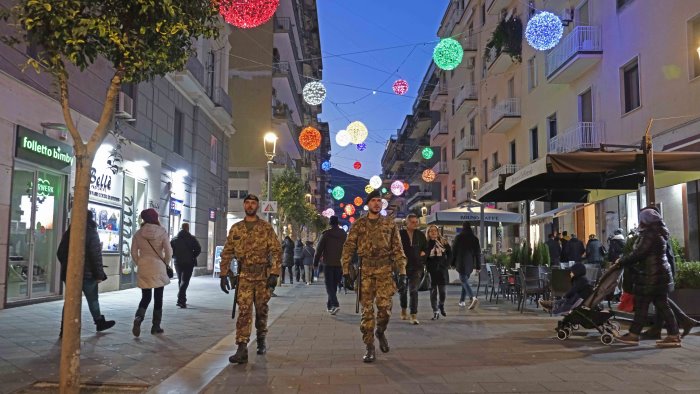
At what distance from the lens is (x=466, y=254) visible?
11719 mm

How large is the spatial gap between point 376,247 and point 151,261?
3.28 meters

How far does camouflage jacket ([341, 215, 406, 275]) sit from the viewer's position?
6875mm

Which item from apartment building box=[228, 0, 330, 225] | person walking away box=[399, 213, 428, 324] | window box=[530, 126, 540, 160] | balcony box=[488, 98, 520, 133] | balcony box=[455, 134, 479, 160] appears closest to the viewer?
person walking away box=[399, 213, 428, 324]

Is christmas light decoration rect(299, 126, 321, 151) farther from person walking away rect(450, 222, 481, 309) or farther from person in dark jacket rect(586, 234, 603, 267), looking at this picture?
person walking away rect(450, 222, 481, 309)

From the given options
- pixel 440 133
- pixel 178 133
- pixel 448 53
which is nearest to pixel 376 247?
pixel 448 53

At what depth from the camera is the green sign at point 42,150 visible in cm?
1091

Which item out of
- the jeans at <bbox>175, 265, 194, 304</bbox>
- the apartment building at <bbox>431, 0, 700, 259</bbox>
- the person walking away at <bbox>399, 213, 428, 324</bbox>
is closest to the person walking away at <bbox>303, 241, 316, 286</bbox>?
the apartment building at <bbox>431, 0, 700, 259</bbox>

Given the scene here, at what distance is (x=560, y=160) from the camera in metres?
8.65

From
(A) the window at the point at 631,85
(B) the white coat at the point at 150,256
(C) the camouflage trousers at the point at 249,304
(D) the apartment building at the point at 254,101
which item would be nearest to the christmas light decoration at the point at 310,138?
(A) the window at the point at 631,85

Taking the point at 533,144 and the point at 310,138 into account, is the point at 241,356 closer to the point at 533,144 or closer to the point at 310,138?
the point at 310,138

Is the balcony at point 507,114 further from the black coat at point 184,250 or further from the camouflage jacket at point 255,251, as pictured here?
the camouflage jacket at point 255,251

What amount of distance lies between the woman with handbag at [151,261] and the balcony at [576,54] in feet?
51.9

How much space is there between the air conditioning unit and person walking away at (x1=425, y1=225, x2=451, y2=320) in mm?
8678

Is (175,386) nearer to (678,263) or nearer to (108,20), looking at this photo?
(108,20)
